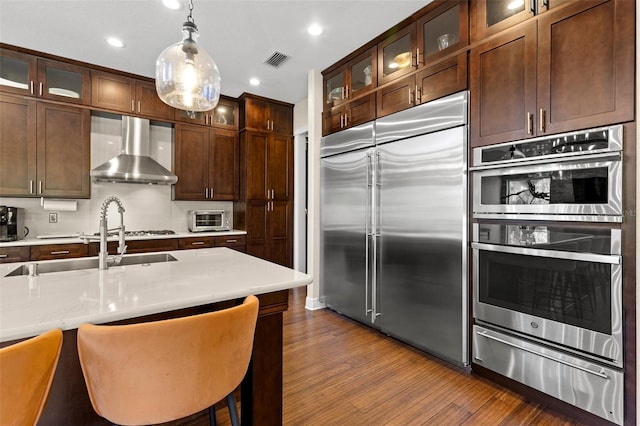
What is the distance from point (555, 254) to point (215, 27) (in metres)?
3.12

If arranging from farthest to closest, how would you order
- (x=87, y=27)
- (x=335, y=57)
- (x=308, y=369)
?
(x=335, y=57) → (x=87, y=27) → (x=308, y=369)

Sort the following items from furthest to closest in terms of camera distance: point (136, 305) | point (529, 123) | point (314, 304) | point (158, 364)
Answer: point (314, 304)
point (529, 123)
point (136, 305)
point (158, 364)

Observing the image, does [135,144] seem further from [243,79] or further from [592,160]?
[592,160]

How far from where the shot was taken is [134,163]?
3.63m

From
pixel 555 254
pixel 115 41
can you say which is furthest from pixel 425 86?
pixel 115 41

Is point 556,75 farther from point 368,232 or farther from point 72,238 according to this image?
point 72,238

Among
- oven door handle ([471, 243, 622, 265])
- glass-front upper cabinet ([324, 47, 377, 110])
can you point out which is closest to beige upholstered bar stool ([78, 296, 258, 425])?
oven door handle ([471, 243, 622, 265])

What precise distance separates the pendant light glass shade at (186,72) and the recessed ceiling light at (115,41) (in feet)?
6.04

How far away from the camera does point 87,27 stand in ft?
8.94

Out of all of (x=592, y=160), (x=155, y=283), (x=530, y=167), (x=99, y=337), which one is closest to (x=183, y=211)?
(x=155, y=283)

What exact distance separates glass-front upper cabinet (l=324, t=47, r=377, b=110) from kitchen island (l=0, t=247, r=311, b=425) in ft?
A: 7.45

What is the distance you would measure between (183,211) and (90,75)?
6.27ft

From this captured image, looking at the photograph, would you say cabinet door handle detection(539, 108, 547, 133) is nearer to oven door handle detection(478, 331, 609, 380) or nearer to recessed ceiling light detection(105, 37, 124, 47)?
oven door handle detection(478, 331, 609, 380)

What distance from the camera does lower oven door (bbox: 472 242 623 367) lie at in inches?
62.7
